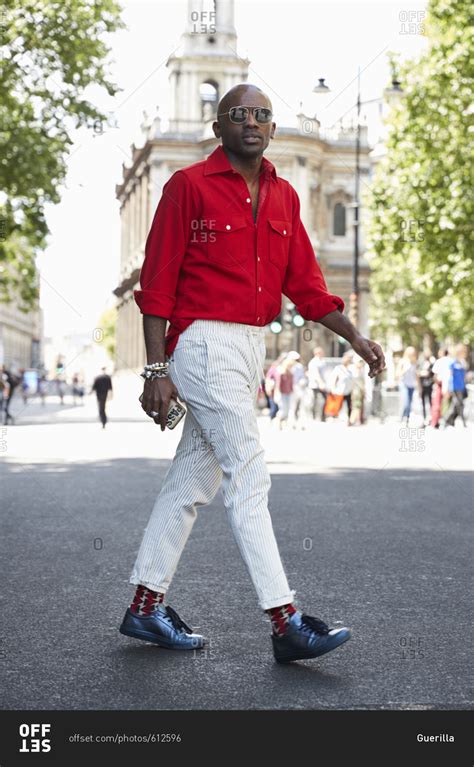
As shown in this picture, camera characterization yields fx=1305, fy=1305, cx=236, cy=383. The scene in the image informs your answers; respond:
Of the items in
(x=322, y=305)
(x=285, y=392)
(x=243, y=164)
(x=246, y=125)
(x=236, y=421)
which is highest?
(x=246, y=125)

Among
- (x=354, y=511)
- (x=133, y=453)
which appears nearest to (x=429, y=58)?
(x=133, y=453)

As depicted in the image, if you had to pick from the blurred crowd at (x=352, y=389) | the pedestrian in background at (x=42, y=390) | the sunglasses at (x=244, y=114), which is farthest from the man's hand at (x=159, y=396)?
the pedestrian in background at (x=42, y=390)

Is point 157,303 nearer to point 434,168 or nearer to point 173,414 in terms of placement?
point 173,414

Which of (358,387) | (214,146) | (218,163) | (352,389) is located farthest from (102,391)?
(214,146)

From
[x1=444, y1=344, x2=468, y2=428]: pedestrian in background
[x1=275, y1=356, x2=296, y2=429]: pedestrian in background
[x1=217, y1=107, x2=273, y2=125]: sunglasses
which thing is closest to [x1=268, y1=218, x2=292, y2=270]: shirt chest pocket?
[x1=217, y1=107, x2=273, y2=125]: sunglasses

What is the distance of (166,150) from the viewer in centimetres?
7150

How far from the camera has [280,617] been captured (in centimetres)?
450

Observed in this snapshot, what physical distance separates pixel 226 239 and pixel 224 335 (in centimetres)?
34

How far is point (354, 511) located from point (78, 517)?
2104 mm

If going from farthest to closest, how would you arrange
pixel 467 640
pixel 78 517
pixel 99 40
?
pixel 99 40 → pixel 78 517 → pixel 467 640

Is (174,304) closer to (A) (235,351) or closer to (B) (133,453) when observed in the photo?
(A) (235,351)

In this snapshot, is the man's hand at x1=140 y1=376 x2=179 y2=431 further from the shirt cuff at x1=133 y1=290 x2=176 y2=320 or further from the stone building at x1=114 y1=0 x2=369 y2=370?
the stone building at x1=114 y1=0 x2=369 y2=370

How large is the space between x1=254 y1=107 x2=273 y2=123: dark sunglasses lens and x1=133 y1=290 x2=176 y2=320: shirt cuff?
691 millimetres

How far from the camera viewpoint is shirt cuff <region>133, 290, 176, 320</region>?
14.9 feet
